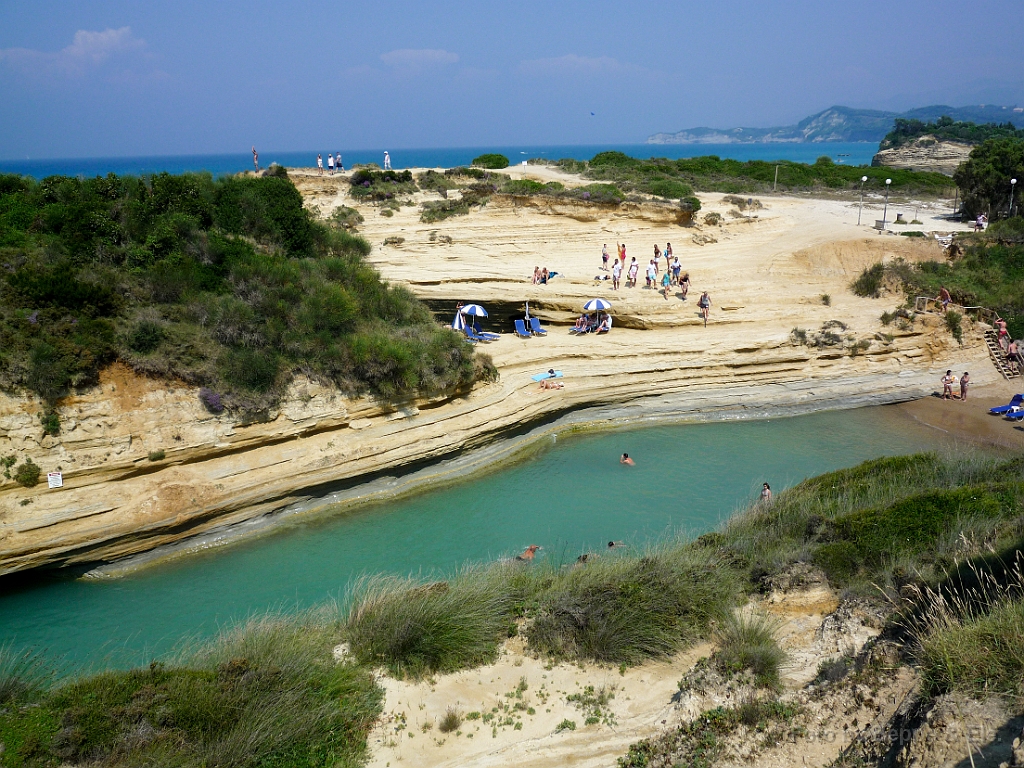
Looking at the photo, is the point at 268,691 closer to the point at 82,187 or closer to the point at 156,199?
the point at 156,199

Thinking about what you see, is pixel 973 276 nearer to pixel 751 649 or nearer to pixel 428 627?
pixel 751 649

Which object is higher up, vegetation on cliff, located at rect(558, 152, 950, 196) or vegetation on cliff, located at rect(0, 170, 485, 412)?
vegetation on cliff, located at rect(558, 152, 950, 196)

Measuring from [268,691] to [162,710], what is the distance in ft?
3.14

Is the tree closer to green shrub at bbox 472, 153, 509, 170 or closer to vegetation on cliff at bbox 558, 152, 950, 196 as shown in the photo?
vegetation on cliff at bbox 558, 152, 950, 196

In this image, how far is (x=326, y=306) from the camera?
16875 mm

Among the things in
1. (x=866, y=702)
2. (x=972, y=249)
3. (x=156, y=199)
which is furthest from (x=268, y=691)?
(x=972, y=249)

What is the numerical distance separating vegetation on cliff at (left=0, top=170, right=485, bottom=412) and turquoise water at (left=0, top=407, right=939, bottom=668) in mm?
3223

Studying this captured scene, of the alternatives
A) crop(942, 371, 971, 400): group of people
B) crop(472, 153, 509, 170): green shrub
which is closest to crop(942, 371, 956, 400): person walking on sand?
crop(942, 371, 971, 400): group of people

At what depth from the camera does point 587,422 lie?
65.1ft

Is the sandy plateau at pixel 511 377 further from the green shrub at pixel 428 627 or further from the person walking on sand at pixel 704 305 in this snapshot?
the green shrub at pixel 428 627

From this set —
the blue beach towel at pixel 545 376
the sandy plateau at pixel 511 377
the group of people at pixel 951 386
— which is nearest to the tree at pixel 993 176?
the sandy plateau at pixel 511 377

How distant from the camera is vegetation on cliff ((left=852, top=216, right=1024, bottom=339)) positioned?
25.0 metres

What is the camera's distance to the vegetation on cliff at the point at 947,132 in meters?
90.8

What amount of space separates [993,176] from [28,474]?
1698 inches
